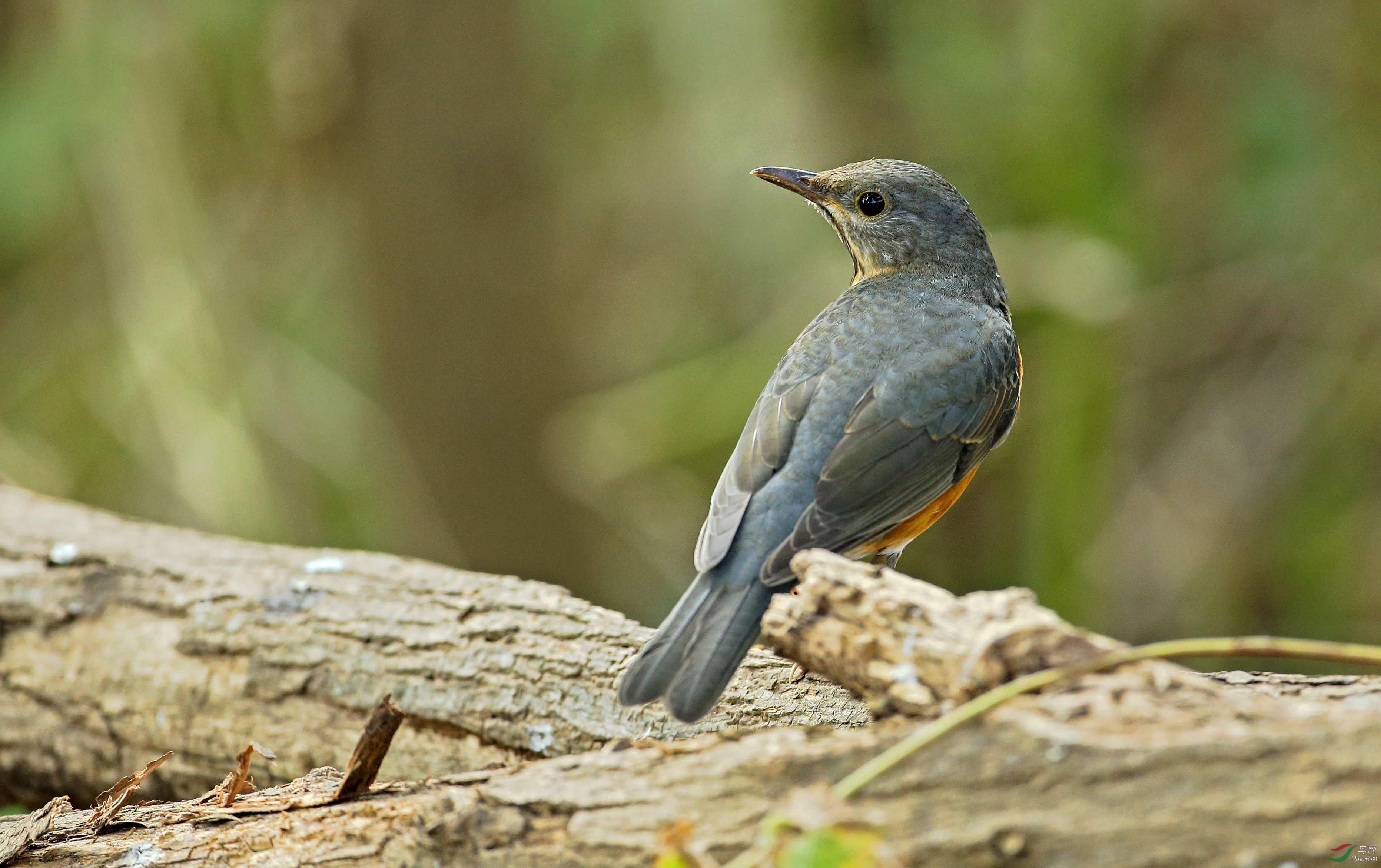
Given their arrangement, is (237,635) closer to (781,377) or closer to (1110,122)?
(781,377)

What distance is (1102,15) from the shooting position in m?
6.96

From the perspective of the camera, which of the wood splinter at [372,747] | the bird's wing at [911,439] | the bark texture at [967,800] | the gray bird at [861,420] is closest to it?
the bark texture at [967,800]

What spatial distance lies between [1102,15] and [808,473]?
4651mm

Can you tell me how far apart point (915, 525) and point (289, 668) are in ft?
6.83

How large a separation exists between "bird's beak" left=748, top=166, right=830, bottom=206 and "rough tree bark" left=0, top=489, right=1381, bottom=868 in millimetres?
1801

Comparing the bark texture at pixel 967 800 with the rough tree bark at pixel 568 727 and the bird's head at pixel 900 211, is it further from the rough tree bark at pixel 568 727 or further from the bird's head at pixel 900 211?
the bird's head at pixel 900 211

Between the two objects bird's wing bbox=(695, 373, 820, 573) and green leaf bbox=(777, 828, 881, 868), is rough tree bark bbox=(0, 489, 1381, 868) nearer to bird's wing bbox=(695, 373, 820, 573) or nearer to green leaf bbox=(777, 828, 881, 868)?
green leaf bbox=(777, 828, 881, 868)

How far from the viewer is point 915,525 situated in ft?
12.9

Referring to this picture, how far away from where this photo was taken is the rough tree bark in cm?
203

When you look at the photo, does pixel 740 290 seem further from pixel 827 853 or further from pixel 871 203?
pixel 827 853

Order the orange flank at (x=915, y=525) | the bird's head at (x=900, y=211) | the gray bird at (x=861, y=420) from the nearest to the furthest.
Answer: the gray bird at (x=861, y=420) → the orange flank at (x=915, y=525) → the bird's head at (x=900, y=211)

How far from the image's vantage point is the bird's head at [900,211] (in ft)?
14.7

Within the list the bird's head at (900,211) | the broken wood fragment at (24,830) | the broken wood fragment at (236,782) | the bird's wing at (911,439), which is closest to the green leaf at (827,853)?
the bird's wing at (911,439)

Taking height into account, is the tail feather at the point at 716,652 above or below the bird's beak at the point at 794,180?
below
